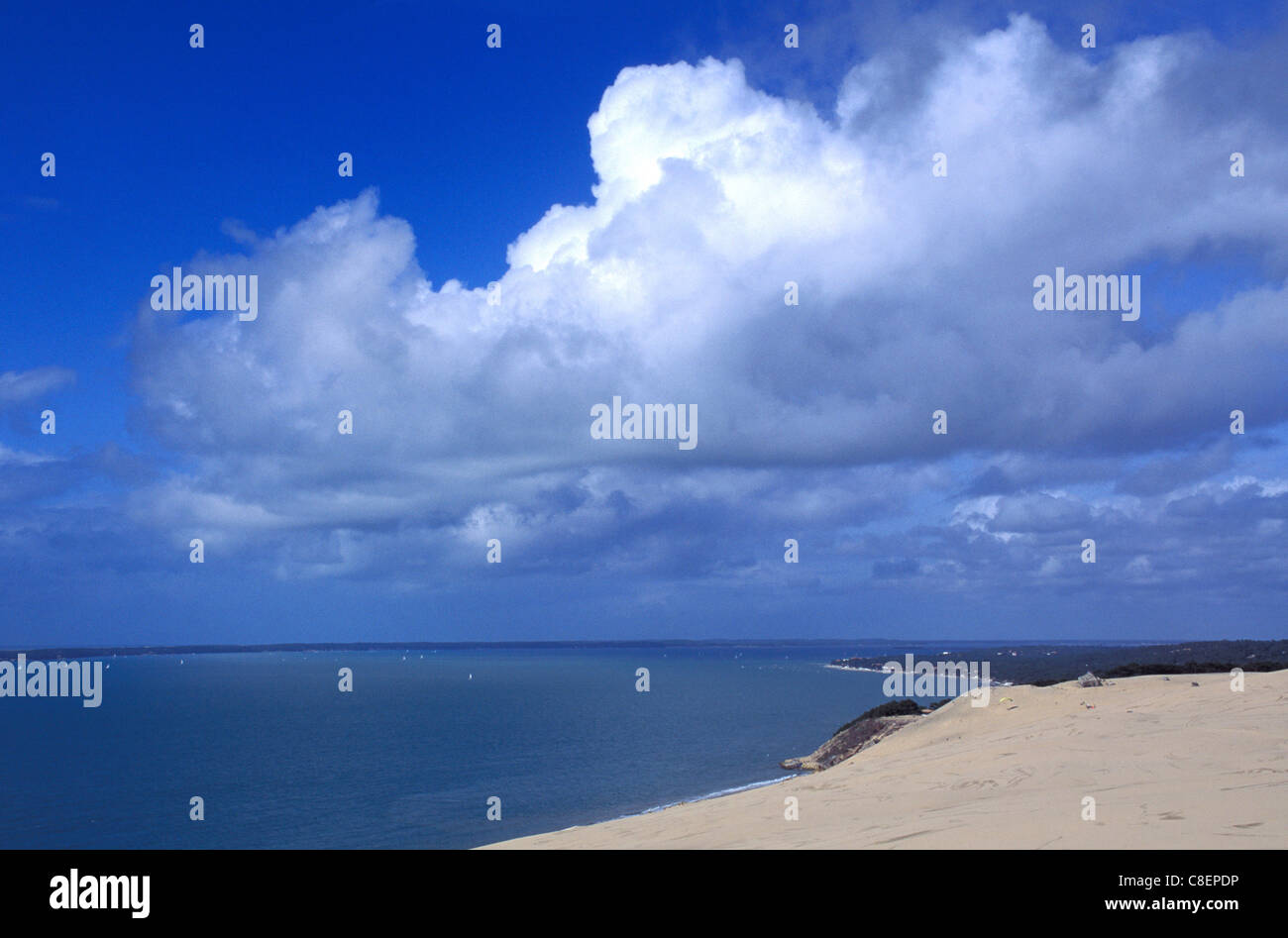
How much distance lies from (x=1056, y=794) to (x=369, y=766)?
175ft

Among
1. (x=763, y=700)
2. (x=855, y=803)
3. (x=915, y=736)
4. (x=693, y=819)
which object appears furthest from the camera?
(x=763, y=700)

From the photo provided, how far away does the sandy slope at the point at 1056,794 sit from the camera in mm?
12664

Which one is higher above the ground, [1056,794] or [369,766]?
[1056,794]

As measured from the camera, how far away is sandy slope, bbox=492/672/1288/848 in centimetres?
1266

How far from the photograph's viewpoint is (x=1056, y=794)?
1636cm

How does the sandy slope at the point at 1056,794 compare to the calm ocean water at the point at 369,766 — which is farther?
the calm ocean water at the point at 369,766

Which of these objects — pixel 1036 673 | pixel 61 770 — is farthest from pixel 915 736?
pixel 1036 673

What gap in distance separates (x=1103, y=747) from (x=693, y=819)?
11.9m

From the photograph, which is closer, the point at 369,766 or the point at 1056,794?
the point at 1056,794

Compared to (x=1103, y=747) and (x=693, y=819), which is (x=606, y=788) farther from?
(x=1103, y=747)

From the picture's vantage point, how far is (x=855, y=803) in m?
19.4

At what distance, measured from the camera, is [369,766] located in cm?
5866

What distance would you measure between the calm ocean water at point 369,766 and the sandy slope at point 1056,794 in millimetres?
18995

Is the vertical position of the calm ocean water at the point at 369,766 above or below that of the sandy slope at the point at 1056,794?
below
